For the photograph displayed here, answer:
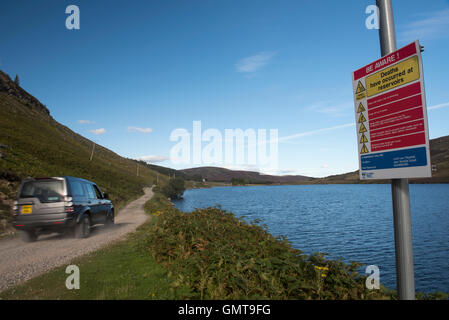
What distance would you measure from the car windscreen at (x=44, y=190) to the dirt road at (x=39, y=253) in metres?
1.70

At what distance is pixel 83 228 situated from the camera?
10953mm

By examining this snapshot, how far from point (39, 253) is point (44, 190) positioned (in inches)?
97.7

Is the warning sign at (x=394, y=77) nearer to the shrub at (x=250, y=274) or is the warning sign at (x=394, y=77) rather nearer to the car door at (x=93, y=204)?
the shrub at (x=250, y=274)

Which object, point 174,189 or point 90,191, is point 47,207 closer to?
point 90,191

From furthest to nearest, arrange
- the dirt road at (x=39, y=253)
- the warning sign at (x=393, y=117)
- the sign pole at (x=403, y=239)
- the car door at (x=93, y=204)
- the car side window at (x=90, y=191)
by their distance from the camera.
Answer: the car side window at (x=90, y=191) < the car door at (x=93, y=204) < the dirt road at (x=39, y=253) < the sign pole at (x=403, y=239) < the warning sign at (x=393, y=117)

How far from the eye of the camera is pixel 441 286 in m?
12.2

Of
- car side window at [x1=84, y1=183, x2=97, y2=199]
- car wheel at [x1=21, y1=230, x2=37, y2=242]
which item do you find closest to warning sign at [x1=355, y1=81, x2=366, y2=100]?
car side window at [x1=84, y1=183, x2=97, y2=199]

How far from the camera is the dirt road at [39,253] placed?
6422 mm

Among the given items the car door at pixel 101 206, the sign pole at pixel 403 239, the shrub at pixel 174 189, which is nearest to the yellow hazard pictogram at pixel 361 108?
the sign pole at pixel 403 239

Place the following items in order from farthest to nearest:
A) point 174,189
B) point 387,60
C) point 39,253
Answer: point 174,189 → point 39,253 → point 387,60

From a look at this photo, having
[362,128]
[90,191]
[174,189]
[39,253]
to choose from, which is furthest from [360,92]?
[174,189]
